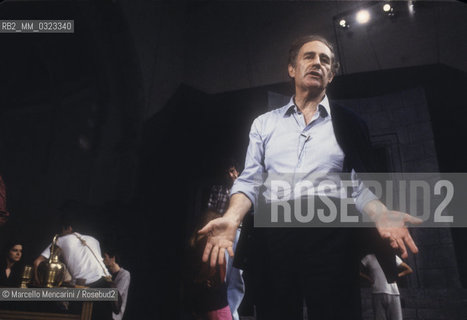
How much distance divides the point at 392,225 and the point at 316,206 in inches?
13.6

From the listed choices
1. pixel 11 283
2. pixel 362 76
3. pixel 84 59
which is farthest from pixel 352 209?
pixel 84 59

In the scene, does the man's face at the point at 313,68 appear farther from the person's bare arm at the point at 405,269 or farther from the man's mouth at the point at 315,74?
the person's bare arm at the point at 405,269

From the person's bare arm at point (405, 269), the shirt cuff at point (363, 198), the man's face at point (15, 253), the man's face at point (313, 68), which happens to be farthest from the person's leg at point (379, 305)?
the man's face at point (15, 253)

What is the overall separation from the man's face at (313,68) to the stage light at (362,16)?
0.76 meters

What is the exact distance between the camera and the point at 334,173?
5.65ft

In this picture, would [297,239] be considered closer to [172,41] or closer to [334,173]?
[334,173]

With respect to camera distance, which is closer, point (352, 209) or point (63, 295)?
point (352, 209)

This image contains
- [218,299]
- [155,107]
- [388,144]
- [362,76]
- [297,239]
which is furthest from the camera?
[155,107]

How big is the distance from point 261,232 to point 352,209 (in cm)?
43

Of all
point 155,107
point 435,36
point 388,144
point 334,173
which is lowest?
point 334,173

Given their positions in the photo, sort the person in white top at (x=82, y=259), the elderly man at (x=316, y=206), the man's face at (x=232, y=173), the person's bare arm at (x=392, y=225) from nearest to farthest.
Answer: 1. the elderly man at (x=316, y=206)
2. the person's bare arm at (x=392, y=225)
3. the person in white top at (x=82, y=259)
4. the man's face at (x=232, y=173)

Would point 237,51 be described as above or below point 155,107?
above

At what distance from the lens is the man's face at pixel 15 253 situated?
2445mm

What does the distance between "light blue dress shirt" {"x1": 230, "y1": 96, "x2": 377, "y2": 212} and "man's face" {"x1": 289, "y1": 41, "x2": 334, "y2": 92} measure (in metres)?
0.10
